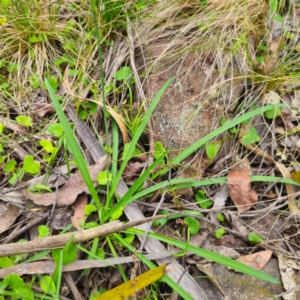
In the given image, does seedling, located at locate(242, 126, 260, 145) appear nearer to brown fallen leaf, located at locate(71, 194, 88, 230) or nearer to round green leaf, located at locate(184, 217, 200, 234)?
round green leaf, located at locate(184, 217, 200, 234)

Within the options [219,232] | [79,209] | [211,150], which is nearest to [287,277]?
[219,232]

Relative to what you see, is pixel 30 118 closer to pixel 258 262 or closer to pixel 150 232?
pixel 150 232

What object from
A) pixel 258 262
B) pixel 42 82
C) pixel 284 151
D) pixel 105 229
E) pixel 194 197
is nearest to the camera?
pixel 105 229

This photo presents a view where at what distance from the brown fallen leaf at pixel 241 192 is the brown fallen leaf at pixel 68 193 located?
0.61m

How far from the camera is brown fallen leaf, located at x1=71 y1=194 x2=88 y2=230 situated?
4.69ft

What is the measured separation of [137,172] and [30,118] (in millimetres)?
613

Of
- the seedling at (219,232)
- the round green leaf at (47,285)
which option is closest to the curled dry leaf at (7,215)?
the round green leaf at (47,285)

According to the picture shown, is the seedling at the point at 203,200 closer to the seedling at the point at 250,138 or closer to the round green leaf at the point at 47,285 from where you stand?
the seedling at the point at 250,138

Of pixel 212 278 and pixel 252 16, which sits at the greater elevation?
pixel 252 16

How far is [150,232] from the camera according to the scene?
140 cm

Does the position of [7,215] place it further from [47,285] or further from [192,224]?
[192,224]

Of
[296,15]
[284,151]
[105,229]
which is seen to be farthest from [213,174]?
[296,15]

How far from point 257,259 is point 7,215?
43.7 inches

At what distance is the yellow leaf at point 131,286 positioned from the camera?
124cm
